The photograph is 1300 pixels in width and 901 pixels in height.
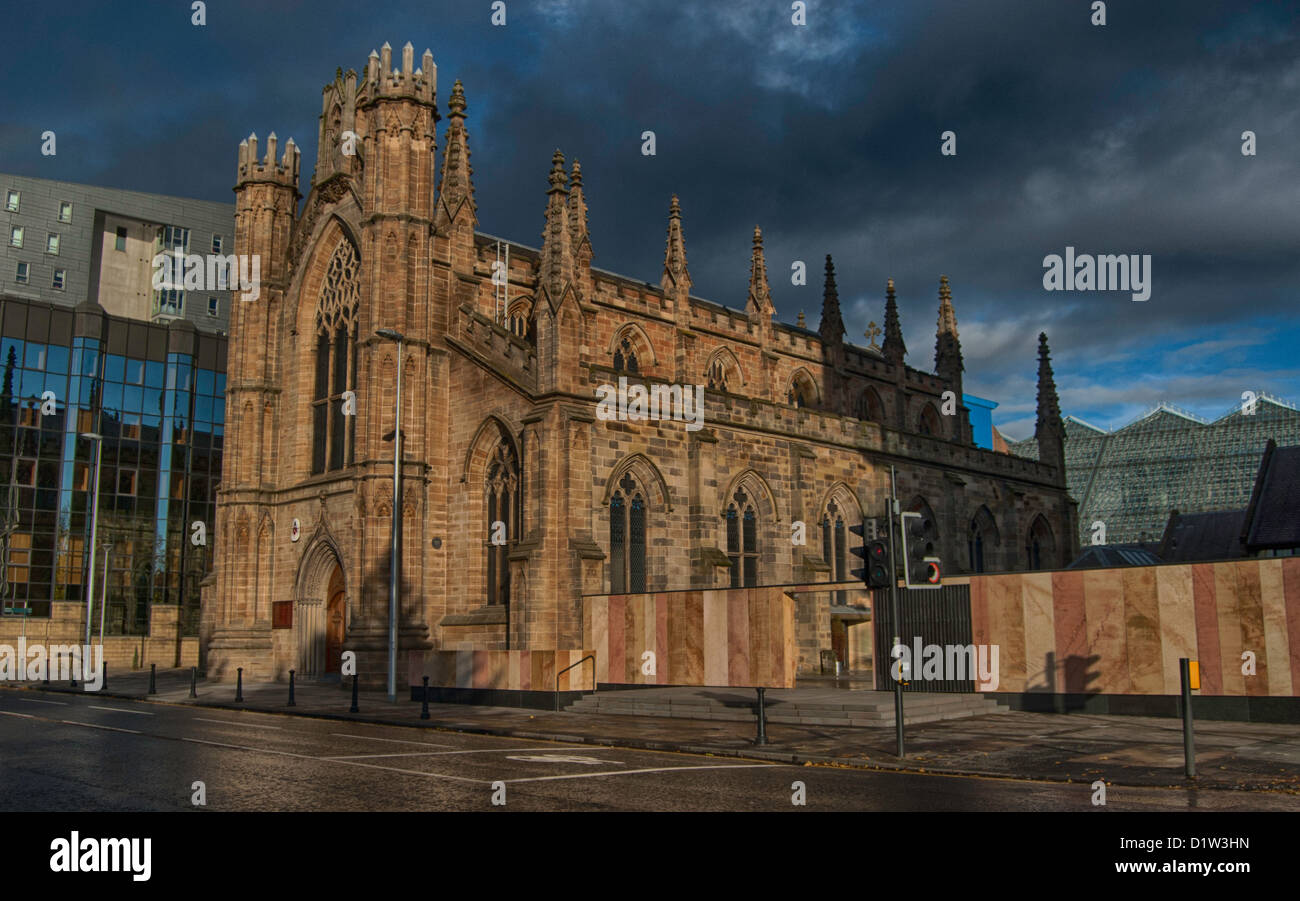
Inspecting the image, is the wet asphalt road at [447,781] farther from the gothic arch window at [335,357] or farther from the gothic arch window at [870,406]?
the gothic arch window at [870,406]

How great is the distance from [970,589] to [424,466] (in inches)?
641

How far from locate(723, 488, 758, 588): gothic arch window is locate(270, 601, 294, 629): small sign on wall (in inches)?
589

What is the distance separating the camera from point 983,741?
17328 millimetres

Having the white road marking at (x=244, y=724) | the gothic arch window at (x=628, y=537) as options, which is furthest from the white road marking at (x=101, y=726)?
the gothic arch window at (x=628, y=537)

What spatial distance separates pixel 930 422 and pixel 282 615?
31.7 m

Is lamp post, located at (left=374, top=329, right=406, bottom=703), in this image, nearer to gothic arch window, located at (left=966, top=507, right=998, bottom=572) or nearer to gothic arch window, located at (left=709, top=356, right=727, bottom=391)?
gothic arch window, located at (left=709, top=356, right=727, bottom=391)

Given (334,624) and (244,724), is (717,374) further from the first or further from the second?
(244,724)

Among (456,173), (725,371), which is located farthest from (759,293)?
(456,173)

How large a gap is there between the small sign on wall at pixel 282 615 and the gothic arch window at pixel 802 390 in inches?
854

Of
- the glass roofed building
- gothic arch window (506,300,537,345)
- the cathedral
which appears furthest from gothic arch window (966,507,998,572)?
the glass roofed building

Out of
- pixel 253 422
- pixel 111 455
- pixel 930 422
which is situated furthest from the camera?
pixel 111 455

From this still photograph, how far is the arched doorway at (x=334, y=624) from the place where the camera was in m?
35.9

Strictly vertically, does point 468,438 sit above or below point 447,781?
above
